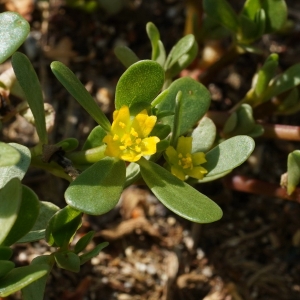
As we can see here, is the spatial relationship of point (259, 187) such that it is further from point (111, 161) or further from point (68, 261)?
point (68, 261)

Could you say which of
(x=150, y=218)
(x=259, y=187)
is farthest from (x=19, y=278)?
(x=150, y=218)

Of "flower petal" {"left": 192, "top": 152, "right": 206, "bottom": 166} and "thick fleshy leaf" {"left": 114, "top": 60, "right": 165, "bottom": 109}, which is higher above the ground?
"thick fleshy leaf" {"left": 114, "top": 60, "right": 165, "bottom": 109}

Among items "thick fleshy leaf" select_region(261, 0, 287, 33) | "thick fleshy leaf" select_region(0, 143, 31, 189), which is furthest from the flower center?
"thick fleshy leaf" select_region(261, 0, 287, 33)

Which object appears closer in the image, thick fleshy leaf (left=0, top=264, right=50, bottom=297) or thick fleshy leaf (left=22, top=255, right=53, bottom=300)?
thick fleshy leaf (left=0, top=264, right=50, bottom=297)

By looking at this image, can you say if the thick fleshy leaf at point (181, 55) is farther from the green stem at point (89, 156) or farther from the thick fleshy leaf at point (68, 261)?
the thick fleshy leaf at point (68, 261)

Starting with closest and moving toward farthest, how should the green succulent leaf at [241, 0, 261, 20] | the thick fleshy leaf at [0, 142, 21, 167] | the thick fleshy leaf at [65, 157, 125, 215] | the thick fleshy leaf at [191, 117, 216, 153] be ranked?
1. the thick fleshy leaf at [0, 142, 21, 167]
2. the thick fleshy leaf at [65, 157, 125, 215]
3. the thick fleshy leaf at [191, 117, 216, 153]
4. the green succulent leaf at [241, 0, 261, 20]

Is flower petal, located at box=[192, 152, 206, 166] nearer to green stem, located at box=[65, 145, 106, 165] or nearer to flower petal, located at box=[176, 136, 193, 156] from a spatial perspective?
flower petal, located at box=[176, 136, 193, 156]

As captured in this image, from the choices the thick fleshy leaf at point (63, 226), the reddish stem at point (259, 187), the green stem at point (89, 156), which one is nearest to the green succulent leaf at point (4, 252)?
the thick fleshy leaf at point (63, 226)
